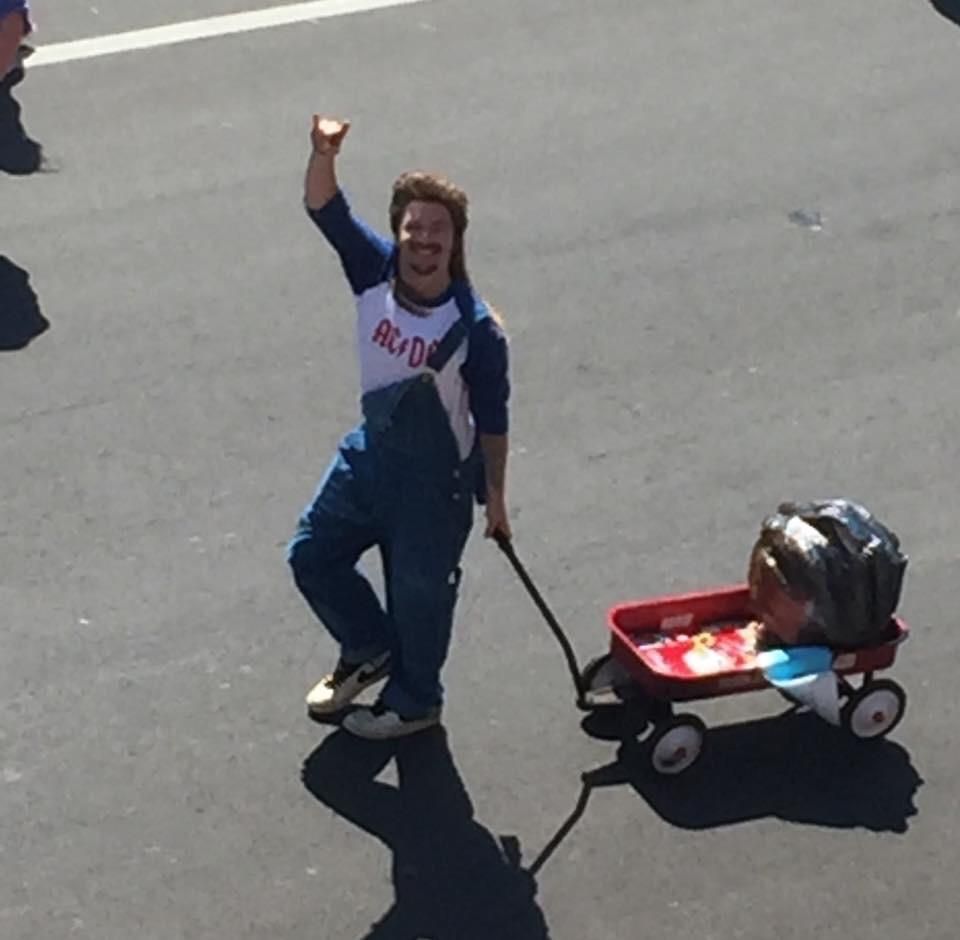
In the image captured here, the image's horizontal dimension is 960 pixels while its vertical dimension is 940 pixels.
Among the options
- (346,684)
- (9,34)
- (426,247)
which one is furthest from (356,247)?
(9,34)

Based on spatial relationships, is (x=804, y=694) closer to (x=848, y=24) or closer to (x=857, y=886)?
(x=857, y=886)

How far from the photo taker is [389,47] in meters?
12.5

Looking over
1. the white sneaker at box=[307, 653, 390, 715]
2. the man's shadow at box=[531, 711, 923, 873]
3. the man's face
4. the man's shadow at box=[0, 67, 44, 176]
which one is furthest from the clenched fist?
the man's shadow at box=[0, 67, 44, 176]

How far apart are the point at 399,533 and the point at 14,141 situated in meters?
4.64

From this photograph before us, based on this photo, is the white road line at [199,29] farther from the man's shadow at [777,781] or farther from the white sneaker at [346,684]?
the man's shadow at [777,781]

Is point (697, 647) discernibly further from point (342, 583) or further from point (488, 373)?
point (488, 373)

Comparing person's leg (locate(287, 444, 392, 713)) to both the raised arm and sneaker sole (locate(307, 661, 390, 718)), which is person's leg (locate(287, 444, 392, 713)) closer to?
sneaker sole (locate(307, 661, 390, 718))

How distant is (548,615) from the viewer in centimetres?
786

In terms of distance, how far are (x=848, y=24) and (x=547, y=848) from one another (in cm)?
648

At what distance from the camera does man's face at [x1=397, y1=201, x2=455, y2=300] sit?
287 inches

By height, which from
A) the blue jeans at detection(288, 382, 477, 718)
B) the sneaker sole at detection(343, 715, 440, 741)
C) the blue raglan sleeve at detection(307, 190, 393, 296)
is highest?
the blue raglan sleeve at detection(307, 190, 393, 296)

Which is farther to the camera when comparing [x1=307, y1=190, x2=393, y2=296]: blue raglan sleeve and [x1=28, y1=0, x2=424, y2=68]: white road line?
[x1=28, y1=0, x2=424, y2=68]: white road line

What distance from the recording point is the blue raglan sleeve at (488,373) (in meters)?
7.39

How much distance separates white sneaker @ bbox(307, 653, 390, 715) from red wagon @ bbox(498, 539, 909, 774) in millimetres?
586
